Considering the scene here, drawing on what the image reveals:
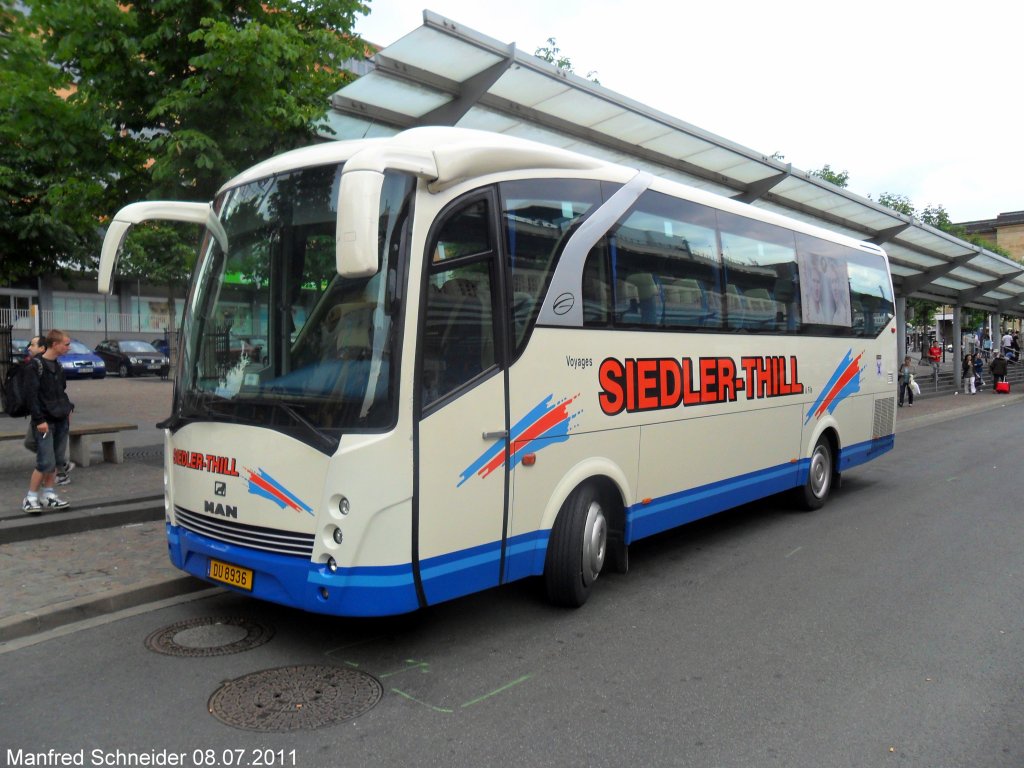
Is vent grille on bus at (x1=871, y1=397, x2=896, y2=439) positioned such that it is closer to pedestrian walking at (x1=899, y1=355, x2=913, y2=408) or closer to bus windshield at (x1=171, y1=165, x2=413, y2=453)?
bus windshield at (x1=171, y1=165, x2=413, y2=453)

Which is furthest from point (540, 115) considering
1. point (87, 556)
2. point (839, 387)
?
point (87, 556)

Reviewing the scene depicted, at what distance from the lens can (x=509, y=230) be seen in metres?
5.20

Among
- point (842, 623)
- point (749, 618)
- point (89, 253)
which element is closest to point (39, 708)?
point (749, 618)

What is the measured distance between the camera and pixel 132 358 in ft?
116

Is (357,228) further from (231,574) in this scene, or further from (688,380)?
(688,380)

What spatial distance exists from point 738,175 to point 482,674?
10293 mm

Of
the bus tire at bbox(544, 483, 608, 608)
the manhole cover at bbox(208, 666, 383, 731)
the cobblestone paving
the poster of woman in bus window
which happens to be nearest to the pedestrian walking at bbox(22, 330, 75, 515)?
the cobblestone paving

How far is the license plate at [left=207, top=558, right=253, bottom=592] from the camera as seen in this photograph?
4.80 metres

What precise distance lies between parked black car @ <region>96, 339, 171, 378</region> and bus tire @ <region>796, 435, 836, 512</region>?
3101 cm

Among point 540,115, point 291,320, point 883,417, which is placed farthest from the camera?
point 883,417

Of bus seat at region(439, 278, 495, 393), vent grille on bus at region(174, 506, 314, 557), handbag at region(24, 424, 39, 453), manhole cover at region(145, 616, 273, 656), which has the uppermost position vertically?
bus seat at region(439, 278, 495, 393)

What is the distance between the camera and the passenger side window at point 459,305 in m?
4.70

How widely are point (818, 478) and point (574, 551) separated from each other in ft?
16.6

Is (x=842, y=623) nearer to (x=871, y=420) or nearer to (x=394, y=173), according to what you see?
(x=394, y=173)
